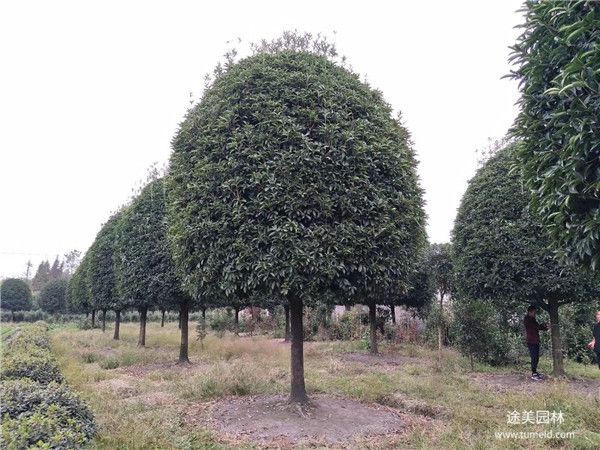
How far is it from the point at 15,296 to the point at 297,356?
5116 cm

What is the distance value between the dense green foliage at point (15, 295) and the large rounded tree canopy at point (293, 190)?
49.4m

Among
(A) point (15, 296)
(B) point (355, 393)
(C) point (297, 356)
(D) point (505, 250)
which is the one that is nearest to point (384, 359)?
(B) point (355, 393)

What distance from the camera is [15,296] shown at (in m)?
48.1

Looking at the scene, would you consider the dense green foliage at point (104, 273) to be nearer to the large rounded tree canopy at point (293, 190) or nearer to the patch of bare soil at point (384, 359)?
the patch of bare soil at point (384, 359)

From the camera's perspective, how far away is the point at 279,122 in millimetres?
6574

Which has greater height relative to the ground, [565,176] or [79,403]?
[565,176]

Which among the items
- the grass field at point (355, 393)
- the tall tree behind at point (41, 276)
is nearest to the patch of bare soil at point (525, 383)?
the grass field at point (355, 393)

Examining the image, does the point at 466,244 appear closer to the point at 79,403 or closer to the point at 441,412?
the point at 441,412

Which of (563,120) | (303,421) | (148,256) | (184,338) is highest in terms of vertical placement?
(563,120)

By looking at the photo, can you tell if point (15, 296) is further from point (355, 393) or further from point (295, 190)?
point (295, 190)

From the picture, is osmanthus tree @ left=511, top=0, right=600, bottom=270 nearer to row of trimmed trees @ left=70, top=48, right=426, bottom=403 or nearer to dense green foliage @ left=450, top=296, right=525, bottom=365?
row of trimmed trees @ left=70, top=48, right=426, bottom=403

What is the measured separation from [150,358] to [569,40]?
48.1 ft

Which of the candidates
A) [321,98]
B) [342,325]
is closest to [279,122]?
[321,98]

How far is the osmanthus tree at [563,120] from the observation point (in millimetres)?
3557
